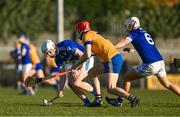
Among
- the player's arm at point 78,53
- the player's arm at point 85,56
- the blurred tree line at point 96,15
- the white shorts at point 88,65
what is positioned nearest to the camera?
the player's arm at point 85,56

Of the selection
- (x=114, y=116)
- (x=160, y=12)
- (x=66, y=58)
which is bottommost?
(x=114, y=116)

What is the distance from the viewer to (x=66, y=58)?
58.3ft

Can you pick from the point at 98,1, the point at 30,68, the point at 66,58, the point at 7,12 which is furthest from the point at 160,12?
the point at 66,58

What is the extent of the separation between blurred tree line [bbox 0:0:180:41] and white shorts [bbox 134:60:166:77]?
144 feet

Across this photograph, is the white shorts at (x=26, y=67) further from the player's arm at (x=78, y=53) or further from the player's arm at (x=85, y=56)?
the player's arm at (x=85, y=56)

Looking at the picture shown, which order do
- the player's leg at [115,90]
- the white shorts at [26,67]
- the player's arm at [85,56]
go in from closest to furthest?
the player's arm at [85,56] < the player's leg at [115,90] < the white shorts at [26,67]

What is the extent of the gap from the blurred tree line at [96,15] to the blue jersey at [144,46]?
144 feet

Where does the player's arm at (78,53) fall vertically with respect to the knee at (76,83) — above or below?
above

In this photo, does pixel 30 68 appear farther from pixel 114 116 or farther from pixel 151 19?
pixel 151 19

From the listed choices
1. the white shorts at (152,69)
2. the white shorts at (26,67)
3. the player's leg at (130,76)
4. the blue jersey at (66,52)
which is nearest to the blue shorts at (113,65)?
the player's leg at (130,76)

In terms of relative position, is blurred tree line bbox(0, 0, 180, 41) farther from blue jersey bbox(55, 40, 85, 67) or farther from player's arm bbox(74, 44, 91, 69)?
player's arm bbox(74, 44, 91, 69)

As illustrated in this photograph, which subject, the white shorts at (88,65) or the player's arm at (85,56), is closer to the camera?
the player's arm at (85,56)

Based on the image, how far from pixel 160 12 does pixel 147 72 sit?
157ft

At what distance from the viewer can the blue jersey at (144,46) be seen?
17.2m
